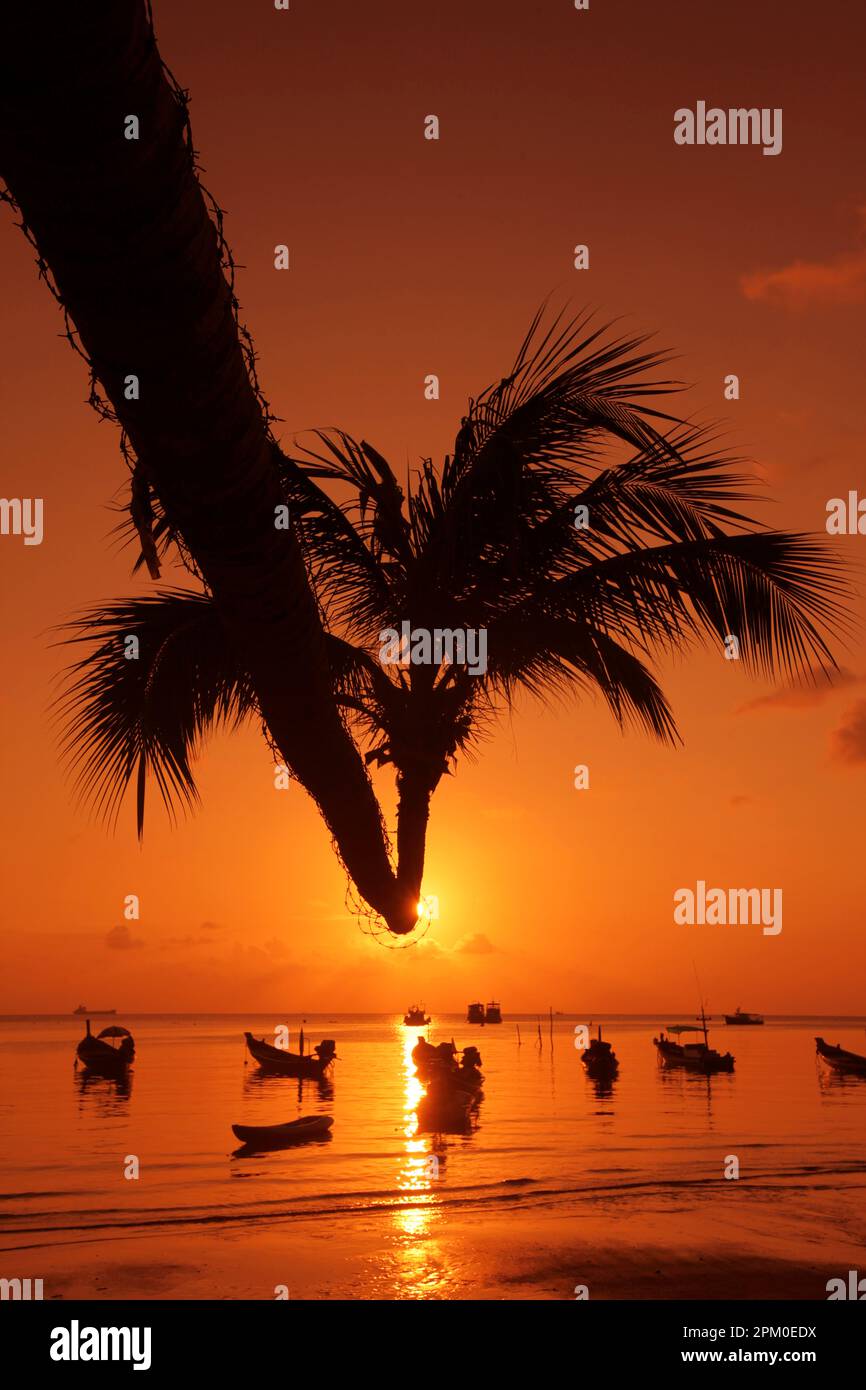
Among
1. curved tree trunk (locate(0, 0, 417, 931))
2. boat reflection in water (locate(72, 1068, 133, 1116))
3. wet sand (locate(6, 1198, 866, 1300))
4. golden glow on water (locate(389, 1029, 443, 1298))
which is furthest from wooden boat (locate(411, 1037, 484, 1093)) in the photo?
curved tree trunk (locate(0, 0, 417, 931))

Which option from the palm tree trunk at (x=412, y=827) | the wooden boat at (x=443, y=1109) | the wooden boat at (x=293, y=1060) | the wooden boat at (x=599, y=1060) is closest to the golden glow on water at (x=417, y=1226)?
the wooden boat at (x=443, y=1109)

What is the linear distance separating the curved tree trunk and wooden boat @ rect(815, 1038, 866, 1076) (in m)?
72.7

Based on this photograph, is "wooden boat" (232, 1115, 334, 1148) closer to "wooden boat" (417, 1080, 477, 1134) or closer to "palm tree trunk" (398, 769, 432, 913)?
"wooden boat" (417, 1080, 477, 1134)

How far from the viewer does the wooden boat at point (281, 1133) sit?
115 ft

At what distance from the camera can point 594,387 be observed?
514cm

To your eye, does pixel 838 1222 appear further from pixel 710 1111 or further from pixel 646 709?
pixel 710 1111

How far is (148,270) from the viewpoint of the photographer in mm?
2119

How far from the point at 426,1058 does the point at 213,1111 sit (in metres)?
11.0

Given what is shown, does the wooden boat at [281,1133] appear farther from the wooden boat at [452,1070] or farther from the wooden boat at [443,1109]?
the wooden boat at [452,1070]

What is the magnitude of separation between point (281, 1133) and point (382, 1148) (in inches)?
134

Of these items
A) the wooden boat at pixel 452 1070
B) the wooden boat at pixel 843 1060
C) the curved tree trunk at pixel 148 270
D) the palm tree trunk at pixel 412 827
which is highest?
the curved tree trunk at pixel 148 270

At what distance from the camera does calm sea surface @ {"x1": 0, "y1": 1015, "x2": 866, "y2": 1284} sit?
25.9m

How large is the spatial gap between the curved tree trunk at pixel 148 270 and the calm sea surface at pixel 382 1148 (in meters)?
22.4
